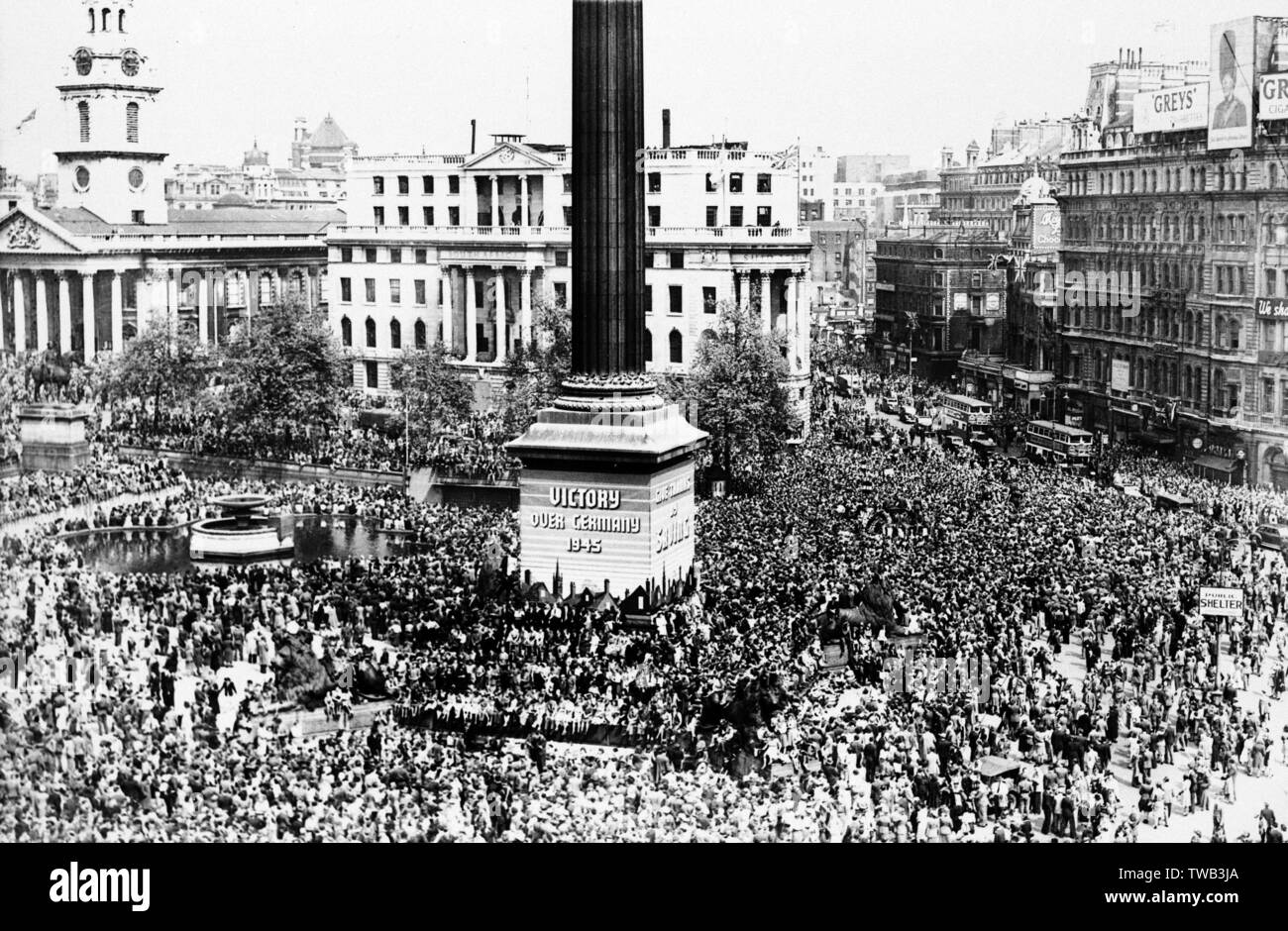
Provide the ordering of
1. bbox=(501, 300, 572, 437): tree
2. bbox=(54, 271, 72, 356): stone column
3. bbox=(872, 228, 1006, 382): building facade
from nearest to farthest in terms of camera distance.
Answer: bbox=(501, 300, 572, 437): tree < bbox=(54, 271, 72, 356): stone column < bbox=(872, 228, 1006, 382): building facade

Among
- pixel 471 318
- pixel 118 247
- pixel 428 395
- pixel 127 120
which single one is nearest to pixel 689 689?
pixel 428 395

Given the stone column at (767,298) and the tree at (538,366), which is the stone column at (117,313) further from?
the stone column at (767,298)

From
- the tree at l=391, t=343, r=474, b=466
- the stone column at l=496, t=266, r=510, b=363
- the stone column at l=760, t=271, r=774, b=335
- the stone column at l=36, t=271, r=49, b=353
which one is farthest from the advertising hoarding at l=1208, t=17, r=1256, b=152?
the stone column at l=36, t=271, r=49, b=353

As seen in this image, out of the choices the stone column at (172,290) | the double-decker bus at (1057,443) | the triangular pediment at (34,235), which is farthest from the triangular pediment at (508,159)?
the double-decker bus at (1057,443)

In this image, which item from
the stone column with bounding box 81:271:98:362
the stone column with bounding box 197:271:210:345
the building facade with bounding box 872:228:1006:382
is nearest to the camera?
the stone column with bounding box 81:271:98:362

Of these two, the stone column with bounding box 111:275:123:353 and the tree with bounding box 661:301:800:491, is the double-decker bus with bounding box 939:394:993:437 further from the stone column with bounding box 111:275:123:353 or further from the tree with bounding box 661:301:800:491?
the stone column with bounding box 111:275:123:353

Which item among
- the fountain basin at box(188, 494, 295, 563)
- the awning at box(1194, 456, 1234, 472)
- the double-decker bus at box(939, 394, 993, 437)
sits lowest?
the fountain basin at box(188, 494, 295, 563)

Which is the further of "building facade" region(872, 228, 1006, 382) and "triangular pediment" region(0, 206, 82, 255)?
"building facade" region(872, 228, 1006, 382)

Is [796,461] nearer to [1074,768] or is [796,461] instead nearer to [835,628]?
[835,628]
